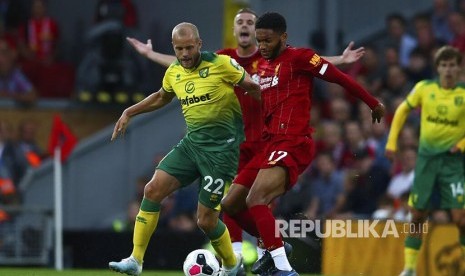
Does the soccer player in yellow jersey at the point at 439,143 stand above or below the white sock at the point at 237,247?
above

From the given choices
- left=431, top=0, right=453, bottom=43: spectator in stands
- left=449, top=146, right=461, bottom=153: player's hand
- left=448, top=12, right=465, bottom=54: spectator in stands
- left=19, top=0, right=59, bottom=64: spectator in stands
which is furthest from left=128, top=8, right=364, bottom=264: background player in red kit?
left=19, top=0, right=59, bottom=64: spectator in stands

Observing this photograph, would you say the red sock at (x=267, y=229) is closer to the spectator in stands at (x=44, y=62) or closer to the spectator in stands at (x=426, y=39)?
the spectator in stands at (x=426, y=39)

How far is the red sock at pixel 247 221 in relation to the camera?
1318 centimetres

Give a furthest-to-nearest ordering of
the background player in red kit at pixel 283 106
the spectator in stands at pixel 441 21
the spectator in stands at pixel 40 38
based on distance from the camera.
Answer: the spectator in stands at pixel 40 38
the spectator in stands at pixel 441 21
the background player in red kit at pixel 283 106

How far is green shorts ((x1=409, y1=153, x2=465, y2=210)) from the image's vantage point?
15.1m

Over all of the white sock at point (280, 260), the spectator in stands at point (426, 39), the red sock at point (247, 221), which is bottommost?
the white sock at point (280, 260)

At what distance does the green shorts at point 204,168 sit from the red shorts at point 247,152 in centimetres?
106

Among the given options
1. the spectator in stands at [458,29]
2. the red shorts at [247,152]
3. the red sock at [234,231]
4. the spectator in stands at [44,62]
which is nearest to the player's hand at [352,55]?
the red shorts at [247,152]

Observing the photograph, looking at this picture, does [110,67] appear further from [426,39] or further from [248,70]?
[248,70]

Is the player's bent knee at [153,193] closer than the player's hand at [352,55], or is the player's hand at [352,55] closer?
the player's bent knee at [153,193]

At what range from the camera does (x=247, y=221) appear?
13.2m

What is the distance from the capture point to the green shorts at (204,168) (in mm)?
12328

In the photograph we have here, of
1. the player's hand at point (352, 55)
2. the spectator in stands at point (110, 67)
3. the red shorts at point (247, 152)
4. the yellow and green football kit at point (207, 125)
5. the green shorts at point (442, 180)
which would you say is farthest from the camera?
the spectator in stands at point (110, 67)

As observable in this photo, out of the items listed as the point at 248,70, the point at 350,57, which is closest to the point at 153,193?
the point at 248,70
